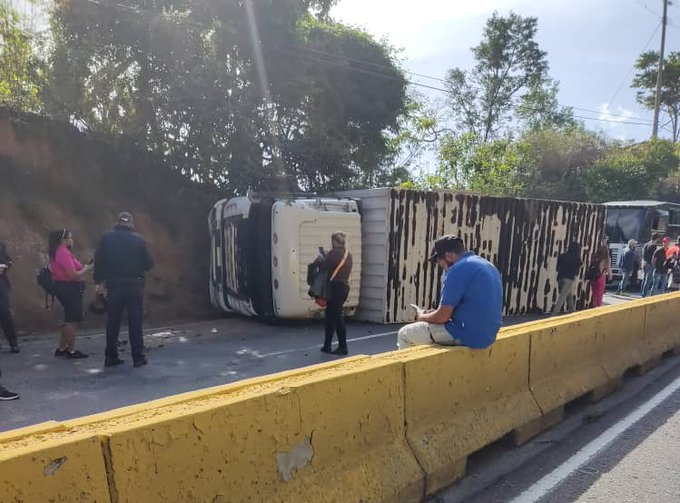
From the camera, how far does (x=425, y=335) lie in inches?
179

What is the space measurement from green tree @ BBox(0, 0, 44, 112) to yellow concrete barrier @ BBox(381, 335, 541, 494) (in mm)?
12174

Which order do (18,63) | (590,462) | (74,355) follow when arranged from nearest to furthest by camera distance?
(590,462)
(74,355)
(18,63)

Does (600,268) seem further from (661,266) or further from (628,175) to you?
(628,175)

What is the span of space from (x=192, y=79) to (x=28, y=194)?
4142mm

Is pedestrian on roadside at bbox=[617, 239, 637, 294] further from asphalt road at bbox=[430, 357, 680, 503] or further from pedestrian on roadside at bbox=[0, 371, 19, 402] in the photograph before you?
pedestrian on roadside at bbox=[0, 371, 19, 402]

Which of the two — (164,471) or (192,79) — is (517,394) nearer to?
(164,471)

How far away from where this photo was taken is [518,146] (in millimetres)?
31469

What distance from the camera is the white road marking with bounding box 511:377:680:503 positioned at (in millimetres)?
3613

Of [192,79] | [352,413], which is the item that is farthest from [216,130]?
[352,413]

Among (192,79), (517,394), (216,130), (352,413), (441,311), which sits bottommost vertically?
(517,394)

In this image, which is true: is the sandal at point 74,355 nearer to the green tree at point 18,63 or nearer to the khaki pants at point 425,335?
the khaki pants at point 425,335

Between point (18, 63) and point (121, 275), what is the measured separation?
978 centimetres

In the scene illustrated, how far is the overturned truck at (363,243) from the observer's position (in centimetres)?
931

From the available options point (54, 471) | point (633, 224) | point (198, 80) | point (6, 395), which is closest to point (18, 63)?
point (198, 80)
